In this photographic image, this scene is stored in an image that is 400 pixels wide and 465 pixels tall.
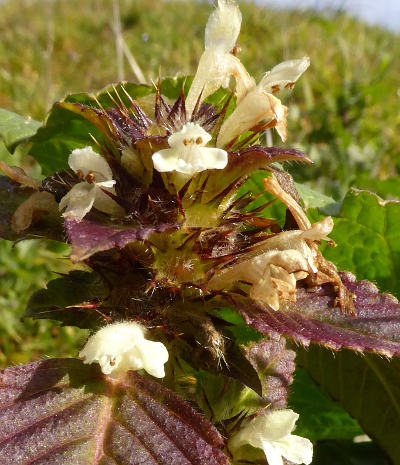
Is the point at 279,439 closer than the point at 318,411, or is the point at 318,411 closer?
the point at 279,439

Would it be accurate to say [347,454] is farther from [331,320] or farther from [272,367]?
[331,320]

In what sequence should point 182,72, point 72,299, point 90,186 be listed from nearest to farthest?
1. point 90,186
2. point 72,299
3. point 182,72

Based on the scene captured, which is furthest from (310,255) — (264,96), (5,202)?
(5,202)

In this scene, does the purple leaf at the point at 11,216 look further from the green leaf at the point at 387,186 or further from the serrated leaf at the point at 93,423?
the green leaf at the point at 387,186

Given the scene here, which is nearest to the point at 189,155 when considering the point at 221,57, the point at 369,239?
the point at 221,57

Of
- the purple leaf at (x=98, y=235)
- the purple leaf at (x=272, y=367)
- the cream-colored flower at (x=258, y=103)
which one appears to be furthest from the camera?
the purple leaf at (x=272, y=367)

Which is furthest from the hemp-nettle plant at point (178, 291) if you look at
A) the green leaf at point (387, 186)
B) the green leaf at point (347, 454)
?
the green leaf at point (387, 186)

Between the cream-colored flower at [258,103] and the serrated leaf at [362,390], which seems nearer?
the cream-colored flower at [258,103]
